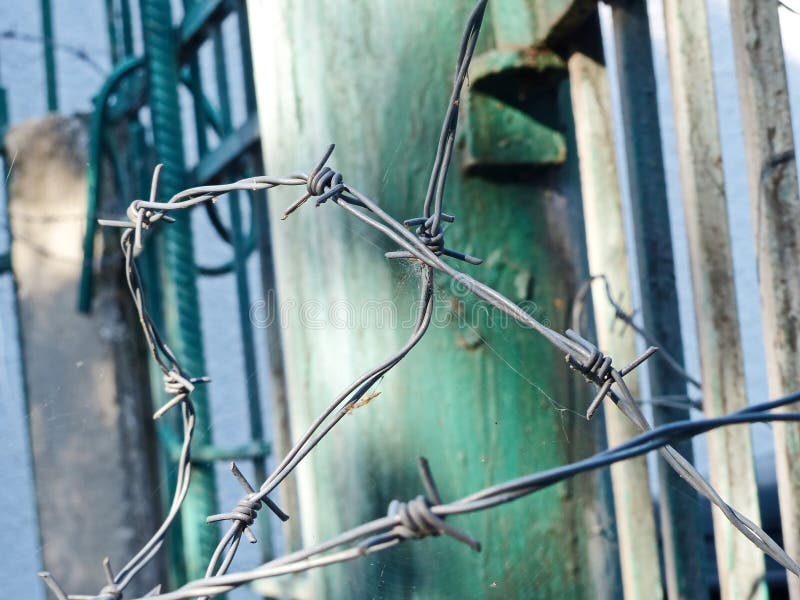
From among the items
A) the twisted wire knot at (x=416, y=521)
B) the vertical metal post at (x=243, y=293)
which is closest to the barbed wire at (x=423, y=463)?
the twisted wire knot at (x=416, y=521)

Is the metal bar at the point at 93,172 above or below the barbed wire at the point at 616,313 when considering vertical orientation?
above

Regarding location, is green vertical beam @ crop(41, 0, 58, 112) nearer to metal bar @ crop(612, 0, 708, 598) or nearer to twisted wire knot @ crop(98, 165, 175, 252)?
metal bar @ crop(612, 0, 708, 598)

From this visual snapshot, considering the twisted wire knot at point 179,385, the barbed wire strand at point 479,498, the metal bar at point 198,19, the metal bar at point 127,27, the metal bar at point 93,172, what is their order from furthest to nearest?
the metal bar at point 127,27
the metal bar at point 93,172
the metal bar at point 198,19
the twisted wire knot at point 179,385
the barbed wire strand at point 479,498

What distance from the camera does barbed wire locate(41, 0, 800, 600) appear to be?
0.49 m

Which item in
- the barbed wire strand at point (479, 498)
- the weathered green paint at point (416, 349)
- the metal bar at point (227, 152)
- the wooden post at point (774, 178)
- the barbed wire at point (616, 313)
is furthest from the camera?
the metal bar at point (227, 152)

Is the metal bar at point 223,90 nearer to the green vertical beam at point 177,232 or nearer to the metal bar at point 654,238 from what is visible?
the green vertical beam at point 177,232

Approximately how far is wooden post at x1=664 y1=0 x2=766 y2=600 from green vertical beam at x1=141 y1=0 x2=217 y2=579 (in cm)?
103

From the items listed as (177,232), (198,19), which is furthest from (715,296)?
(198,19)

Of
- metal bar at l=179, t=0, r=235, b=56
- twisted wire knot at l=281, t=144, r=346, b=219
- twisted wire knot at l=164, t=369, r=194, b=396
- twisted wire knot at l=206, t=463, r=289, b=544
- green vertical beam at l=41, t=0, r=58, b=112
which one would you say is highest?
green vertical beam at l=41, t=0, r=58, b=112

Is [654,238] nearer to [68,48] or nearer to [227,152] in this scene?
[227,152]

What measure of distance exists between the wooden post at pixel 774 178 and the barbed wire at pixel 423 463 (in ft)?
0.73

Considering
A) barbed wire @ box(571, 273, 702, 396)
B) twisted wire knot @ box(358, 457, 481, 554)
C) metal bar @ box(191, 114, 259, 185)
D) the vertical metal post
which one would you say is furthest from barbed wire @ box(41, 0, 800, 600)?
the vertical metal post

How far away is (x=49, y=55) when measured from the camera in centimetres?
249

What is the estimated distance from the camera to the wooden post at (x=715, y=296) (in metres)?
0.92
